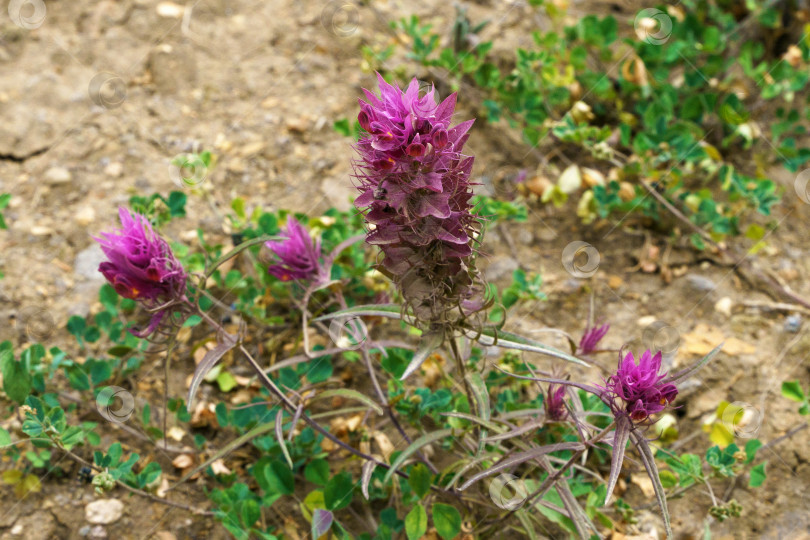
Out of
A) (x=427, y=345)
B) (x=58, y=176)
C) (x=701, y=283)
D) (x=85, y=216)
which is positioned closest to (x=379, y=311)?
(x=427, y=345)

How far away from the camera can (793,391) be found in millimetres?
2318

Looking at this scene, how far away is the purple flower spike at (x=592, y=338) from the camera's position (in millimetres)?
2113

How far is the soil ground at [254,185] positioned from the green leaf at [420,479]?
0.76 meters

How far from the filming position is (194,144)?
10.9ft

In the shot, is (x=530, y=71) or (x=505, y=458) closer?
(x=505, y=458)

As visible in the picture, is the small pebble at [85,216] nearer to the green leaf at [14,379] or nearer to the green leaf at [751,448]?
the green leaf at [14,379]

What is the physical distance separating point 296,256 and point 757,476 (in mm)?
1750

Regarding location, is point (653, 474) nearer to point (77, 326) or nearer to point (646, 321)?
point (646, 321)

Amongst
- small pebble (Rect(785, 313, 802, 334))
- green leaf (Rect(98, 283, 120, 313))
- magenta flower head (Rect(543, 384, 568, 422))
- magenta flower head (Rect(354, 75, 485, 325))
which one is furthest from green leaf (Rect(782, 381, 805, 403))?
green leaf (Rect(98, 283, 120, 313))

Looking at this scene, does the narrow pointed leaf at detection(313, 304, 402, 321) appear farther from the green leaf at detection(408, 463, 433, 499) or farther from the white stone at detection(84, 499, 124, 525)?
the white stone at detection(84, 499, 124, 525)

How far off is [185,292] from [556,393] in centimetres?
113

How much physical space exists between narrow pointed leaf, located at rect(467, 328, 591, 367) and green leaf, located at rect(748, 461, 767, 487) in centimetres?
91

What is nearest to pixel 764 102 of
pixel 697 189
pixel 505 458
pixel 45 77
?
pixel 697 189

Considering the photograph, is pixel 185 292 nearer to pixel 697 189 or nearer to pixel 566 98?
pixel 566 98
